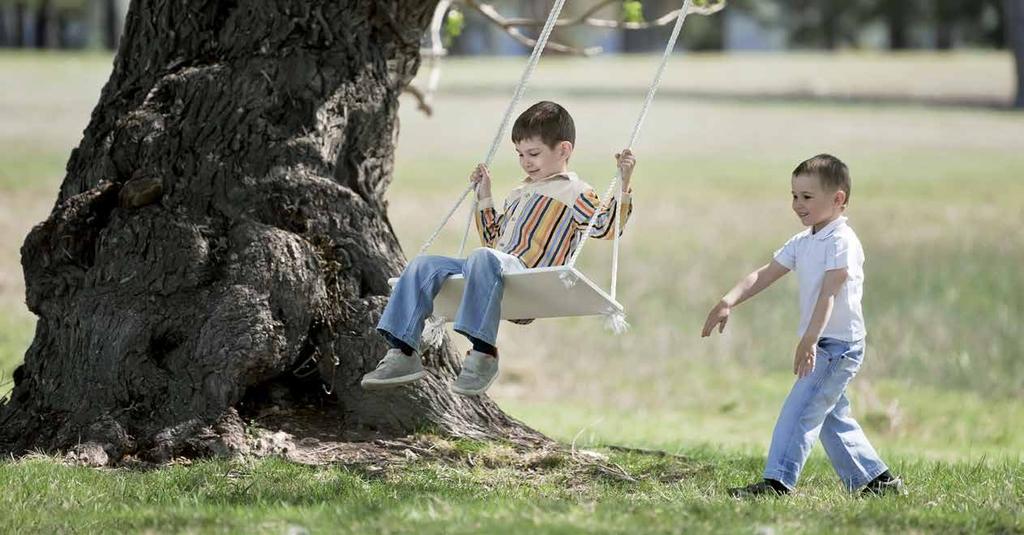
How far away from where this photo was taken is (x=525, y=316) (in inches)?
234

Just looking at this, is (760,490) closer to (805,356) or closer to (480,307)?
(805,356)

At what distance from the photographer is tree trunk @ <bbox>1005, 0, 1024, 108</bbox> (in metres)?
32.4

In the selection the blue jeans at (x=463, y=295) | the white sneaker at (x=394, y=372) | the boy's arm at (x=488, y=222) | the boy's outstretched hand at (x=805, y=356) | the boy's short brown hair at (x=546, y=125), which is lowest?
the white sneaker at (x=394, y=372)

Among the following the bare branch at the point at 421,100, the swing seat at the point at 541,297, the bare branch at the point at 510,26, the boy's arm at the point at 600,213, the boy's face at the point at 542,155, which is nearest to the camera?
the swing seat at the point at 541,297

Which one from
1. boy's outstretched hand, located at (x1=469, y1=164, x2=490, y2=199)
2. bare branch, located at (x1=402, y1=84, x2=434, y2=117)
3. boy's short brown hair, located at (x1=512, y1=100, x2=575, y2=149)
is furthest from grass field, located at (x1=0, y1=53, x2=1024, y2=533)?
bare branch, located at (x1=402, y1=84, x2=434, y2=117)

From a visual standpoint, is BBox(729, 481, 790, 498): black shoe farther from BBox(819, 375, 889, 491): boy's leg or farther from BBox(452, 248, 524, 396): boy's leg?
BBox(452, 248, 524, 396): boy's leg

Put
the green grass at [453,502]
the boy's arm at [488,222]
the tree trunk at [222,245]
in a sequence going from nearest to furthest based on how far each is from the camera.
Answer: the green grass at [453,502], the boy's arm at [488,222], the tree trunk at [222,245]

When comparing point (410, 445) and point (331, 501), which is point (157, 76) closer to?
point (410, 445)

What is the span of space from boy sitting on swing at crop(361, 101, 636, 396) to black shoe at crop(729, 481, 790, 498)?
39.6 inches

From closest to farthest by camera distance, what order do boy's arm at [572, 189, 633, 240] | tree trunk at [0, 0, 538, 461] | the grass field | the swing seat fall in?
the grass field
the swing seat
boy's arm at [572, 189, 633, 240]
tree trunk at [0, 0, 538, 461]

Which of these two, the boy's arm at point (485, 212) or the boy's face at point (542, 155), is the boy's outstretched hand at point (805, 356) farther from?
the boy's arm at point (485, 212)

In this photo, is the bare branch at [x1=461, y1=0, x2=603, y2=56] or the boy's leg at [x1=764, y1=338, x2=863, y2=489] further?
the bare branch at [x1=461, y1=0, x2=603, y2=56]

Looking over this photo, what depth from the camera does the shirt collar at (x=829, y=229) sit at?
575cm

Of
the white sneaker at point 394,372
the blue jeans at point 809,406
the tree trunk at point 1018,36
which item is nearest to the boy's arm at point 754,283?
the blue jeans at point 809,406
